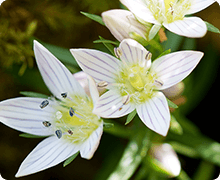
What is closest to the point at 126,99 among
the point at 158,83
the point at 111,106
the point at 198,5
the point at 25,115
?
the point at 111,106

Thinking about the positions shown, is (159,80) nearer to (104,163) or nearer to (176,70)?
(176,70)

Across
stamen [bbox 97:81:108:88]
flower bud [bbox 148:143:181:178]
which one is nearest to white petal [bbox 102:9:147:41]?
stamen [bbox 97:81:108:88]

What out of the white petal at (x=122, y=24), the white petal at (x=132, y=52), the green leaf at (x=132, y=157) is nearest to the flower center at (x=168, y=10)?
the white petal at (x=122, y=24)

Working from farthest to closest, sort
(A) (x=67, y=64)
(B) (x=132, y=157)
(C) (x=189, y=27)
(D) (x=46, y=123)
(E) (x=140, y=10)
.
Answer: (A) (x=67, y=64) < (B) (x=132, y=157) < (D) (x=46, y=123) < (E) (x=140, y=10) < (C) (x=189, y=27)

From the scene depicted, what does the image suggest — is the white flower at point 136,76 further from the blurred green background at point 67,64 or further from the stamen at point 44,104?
the blurred green background at point 67,64

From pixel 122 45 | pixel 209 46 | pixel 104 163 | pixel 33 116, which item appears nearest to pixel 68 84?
pixel 33 116

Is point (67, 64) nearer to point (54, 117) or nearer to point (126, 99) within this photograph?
point (54, 117)
